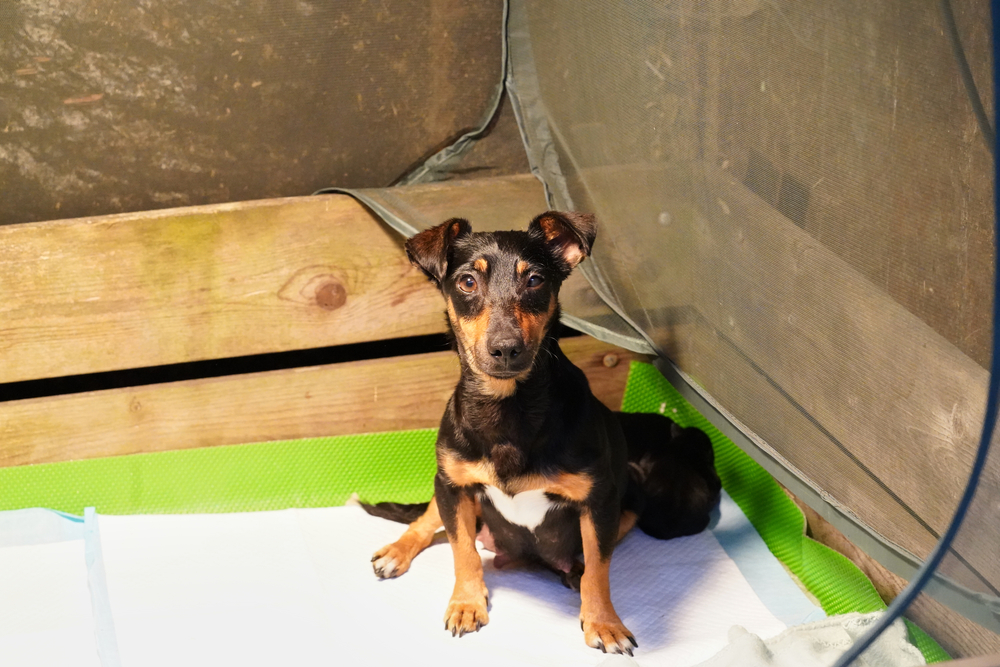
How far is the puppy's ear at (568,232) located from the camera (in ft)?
6.82

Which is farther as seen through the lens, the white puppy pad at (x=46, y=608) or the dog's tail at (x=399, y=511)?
the dog's tail at (x=399, y=511)

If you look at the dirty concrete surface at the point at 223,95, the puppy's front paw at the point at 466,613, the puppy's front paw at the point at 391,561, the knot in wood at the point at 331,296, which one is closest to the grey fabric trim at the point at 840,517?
the puppy's front paw at the point at 466,613

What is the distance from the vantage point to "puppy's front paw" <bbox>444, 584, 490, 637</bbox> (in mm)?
2236

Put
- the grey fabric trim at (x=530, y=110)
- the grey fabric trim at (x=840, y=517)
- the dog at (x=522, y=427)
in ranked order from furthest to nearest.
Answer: the grey fabric trim at (x=530, y=110) < the dog at (x=522, y=427) < the grey fabric trim at (x=840, y=517)

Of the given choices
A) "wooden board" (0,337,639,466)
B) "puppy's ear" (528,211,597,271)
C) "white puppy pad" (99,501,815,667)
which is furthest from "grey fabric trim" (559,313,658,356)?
"white puppy pad" (99,501,815,667)

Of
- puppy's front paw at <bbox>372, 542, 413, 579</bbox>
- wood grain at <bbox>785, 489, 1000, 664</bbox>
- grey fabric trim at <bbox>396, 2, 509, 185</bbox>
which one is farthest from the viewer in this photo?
grey fabric trim at <bbox>396, 2, 509, 185</bbox>

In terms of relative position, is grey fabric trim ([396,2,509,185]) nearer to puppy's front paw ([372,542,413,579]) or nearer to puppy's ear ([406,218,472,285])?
puppy's ear ([406,218,472,285])

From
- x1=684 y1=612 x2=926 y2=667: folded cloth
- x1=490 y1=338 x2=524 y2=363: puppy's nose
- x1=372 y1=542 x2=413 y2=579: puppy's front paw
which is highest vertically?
x1=490 y1=338 x2=524 y2=363: puppy's nose

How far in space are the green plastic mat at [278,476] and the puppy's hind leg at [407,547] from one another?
35 cm

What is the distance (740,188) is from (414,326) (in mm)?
1368

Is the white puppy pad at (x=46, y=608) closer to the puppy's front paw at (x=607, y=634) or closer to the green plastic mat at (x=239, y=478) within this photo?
the green plastic mat at (x=239, y=478)

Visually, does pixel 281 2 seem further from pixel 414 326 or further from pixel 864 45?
pixel 864 45

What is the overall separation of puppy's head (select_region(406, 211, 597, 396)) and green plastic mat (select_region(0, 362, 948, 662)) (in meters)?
0.89

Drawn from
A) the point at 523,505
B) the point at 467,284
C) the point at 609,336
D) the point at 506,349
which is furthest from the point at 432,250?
the point at 609,336
